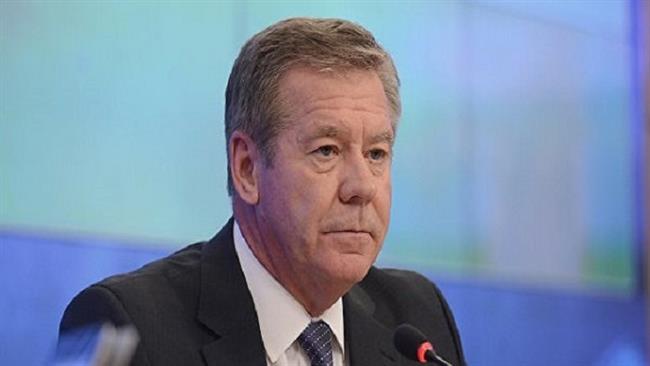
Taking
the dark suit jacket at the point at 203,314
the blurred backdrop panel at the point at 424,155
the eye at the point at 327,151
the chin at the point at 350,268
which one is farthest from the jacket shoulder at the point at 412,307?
the blurred backdrop panel at the point at 424,155

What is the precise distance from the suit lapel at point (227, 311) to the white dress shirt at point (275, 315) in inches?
0.7

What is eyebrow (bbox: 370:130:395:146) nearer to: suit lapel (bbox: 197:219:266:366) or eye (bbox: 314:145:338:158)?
eye (bbox: 314:145:338:158)

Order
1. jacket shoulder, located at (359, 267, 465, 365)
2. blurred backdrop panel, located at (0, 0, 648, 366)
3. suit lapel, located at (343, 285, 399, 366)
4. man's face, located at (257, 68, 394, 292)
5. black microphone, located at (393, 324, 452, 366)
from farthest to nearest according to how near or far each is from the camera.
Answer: blurred backdrop panel, located at (0, 0, 648, 366) < jacket shoulder, located at (359, 267, 465, 365) < suit lapel, located at (343, 285, 399, 366) < man's face, located at (257, 68, 394, 292) < black microphone, located at (393, 324, 452, 366)

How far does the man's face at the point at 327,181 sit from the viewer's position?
7.21ft

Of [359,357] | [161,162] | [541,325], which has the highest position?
[161,162]

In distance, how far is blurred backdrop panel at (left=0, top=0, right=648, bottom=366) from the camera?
2.77m

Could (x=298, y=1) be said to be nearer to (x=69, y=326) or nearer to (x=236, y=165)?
(x=236, y=165)

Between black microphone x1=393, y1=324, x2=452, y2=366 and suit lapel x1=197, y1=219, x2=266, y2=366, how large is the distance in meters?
0.25

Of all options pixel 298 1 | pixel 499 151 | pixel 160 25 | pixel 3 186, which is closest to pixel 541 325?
pixel 499 151

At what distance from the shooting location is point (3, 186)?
8.87ft

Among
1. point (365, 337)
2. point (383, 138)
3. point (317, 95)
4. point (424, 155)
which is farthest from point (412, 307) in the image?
point (424, 155)

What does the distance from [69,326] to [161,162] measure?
81cm

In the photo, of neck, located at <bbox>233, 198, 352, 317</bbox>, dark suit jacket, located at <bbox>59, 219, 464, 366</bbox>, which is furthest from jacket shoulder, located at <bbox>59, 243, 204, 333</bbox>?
neck, located at <bbox>233, 198, 352, 317</bbox>

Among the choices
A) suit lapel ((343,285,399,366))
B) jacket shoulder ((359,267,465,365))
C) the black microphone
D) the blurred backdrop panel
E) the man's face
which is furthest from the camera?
the blurred backdrop panel
